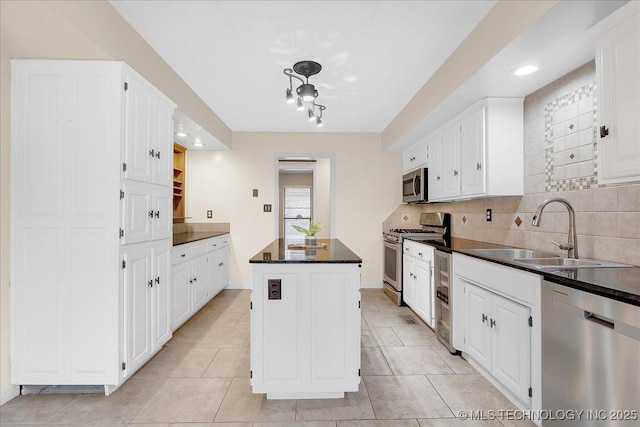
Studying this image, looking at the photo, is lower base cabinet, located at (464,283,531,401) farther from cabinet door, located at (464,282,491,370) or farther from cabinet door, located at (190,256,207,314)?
cabinet door, located at (190,256,207,314)

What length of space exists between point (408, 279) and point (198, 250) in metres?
2.46

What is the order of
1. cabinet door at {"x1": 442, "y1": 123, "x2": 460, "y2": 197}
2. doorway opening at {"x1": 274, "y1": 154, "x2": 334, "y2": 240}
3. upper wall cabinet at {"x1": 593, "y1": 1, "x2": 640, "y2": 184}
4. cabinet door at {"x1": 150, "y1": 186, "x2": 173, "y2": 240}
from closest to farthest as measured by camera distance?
upper wall cabinet at {"x1": 593, "y1": 1, "x2": 640, "y2": 184} < cabinet door at {"x1": 150, "y1": 186, "x2": 173, "y2": 240} < cabinet door at {"x1": 442, "y1": 123, "x2": 460, "y2": 197} < doorway opening at {"x1": 274, "y1": 154, "x2": 334, "y2": 240}

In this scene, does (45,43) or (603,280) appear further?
(45,43)

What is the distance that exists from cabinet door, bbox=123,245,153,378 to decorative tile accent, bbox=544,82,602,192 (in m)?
3.01

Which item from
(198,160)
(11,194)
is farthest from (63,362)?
(198,160)

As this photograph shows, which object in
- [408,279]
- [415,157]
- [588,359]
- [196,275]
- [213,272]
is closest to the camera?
[588,359]

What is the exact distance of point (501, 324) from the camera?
193 centimetres

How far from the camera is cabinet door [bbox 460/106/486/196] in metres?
2.64

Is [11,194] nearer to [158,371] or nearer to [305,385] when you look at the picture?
[158,371]

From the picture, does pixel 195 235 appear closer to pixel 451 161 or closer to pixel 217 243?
pixel 217 243

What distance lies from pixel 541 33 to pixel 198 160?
4.40m

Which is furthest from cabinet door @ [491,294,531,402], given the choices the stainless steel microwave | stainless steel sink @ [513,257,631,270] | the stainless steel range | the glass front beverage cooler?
the stainless steel microwave

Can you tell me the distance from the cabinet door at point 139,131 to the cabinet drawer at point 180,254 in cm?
90

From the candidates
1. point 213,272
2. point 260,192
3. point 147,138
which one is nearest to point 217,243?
point 213,272
